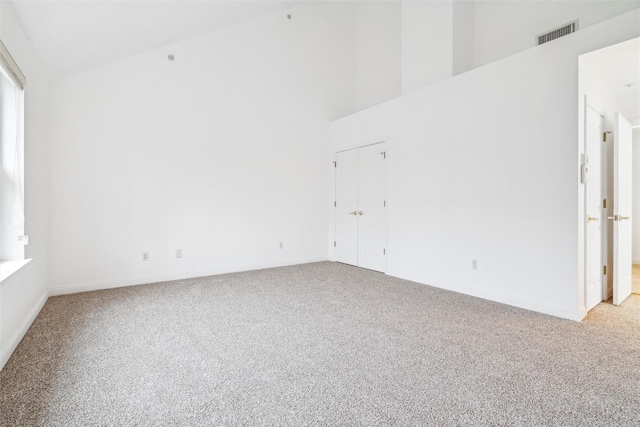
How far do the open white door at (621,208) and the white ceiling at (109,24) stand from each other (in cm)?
452

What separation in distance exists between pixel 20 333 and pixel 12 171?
4.26 ft

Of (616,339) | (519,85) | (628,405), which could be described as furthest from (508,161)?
(628,405)

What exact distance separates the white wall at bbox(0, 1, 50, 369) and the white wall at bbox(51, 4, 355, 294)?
12.1 inches

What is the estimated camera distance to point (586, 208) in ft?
9.08

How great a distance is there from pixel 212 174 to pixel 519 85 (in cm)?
398

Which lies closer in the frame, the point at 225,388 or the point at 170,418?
the point at 170,418

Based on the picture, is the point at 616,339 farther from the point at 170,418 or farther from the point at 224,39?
the point at 224,39

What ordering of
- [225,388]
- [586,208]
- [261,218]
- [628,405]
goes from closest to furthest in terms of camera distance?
[628,405], [225,388], [586,208], [261,218]

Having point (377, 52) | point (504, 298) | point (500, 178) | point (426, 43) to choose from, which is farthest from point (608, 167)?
point (377, 52)

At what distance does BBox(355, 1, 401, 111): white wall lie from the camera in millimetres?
5379

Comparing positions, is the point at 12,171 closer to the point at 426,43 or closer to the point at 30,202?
the point at 30,202

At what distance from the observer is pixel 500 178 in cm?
325

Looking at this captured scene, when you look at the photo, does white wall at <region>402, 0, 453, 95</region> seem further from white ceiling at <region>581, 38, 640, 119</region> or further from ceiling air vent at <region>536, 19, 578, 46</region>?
white ceiling at <region>581, 38, 640, 119</region>

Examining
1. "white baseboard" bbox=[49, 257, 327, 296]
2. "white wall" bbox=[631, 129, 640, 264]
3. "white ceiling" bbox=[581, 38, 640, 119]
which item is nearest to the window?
"white baseboard" bbox=[49, 257, 327, 296]
